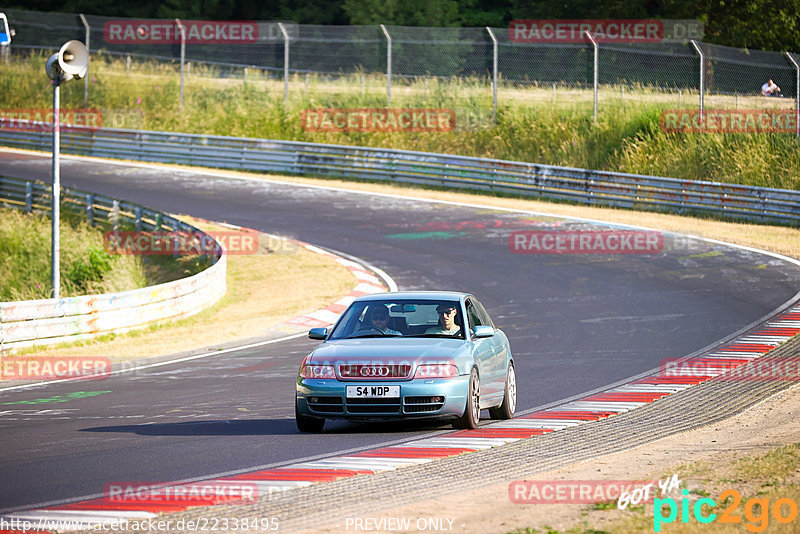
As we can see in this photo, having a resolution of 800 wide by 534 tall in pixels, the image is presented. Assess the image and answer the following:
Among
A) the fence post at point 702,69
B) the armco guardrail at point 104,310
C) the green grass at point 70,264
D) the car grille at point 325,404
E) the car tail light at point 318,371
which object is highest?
the fence post at point 702,69

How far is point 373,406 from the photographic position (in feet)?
34.0

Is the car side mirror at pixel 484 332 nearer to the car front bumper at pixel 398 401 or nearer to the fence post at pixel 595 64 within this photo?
the car front bumper at pixel 398 401

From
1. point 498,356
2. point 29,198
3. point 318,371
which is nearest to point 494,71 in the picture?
point 29,198

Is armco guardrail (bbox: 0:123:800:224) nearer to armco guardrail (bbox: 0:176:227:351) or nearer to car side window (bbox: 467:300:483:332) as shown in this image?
armco guardrail (bbox: 0:176:227:351)

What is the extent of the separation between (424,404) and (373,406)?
46cm

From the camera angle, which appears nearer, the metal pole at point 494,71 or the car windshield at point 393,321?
the car windshield at point 393,321

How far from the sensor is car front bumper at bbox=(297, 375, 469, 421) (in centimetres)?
1030

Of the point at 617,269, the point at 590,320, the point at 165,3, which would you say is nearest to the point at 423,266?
the point at 617,269

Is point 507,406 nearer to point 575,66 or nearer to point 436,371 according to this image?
point 436,371

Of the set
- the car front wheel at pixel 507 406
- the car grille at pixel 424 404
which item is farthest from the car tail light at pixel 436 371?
the car front wheel at pixel 507 406

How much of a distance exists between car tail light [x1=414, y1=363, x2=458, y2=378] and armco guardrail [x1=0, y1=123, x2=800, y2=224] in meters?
20.8

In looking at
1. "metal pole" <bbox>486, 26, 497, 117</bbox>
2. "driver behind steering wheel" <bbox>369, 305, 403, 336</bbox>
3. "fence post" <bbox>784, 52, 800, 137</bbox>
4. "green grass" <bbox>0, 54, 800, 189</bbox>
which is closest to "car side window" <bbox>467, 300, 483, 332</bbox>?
"driver behind steering wheel" <bbox>369, 305, 403, 336</bbox>

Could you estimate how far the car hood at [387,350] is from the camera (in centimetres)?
1044

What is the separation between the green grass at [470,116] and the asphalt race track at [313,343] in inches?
273
